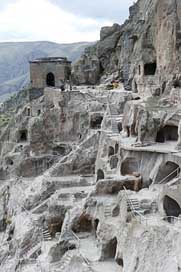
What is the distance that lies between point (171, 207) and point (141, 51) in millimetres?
25455

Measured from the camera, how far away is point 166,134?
32.2 meters

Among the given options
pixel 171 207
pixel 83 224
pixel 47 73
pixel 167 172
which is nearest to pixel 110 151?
pixel 167 172

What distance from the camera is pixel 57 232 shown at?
30.2 metres

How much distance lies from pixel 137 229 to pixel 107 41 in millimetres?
46535

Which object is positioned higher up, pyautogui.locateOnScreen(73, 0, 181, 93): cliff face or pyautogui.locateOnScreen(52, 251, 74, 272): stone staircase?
pyautogui.locateOnScreen(73, 0, 181, 93): cliff face

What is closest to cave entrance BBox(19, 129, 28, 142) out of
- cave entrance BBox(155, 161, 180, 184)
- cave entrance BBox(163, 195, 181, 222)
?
cave entrance BBox(155, 161, 180, 184)

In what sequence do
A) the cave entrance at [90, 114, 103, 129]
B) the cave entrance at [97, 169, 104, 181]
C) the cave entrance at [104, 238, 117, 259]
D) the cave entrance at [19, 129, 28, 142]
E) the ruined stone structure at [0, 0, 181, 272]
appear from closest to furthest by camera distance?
1. the ruined stone structure at [0, 0, 181, 272]
2. the cave entrance at [104, 238, 117, 259]
3. the cave entrance at [97, 169, 104, 181]
4. the cave entrance at [90, 114, 103, 129]
5. the cave entrance at [19, 129, 28, 142]

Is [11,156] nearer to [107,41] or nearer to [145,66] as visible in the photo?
[145,66]

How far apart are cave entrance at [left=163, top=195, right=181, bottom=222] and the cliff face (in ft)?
49.2

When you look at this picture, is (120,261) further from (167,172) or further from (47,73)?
(47,73)

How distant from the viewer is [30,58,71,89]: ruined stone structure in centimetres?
5941

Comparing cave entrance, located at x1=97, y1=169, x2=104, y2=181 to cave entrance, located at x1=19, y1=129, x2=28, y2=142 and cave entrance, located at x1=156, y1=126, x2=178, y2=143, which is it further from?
cave entrance, located at x1=19, y1=129, x2=28, y2=142

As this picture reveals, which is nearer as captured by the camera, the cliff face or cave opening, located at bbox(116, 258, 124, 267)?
cave opening, located at bbox(116, 258, 124, 267)

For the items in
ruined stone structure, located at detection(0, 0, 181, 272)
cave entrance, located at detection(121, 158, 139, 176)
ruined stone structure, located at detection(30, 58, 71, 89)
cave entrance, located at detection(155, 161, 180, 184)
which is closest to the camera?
ruined stone structure, located at detection(0, 0, 181, 272)
